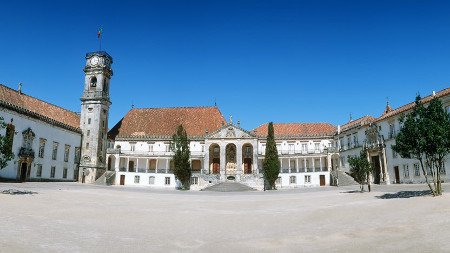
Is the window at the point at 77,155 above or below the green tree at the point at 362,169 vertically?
above

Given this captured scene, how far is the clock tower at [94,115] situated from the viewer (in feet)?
172

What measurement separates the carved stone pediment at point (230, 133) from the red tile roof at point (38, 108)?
68.9 feet

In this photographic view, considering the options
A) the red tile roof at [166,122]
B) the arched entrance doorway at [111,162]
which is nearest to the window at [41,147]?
the arched entrance doorway at [111,162]

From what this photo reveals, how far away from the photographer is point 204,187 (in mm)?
49344

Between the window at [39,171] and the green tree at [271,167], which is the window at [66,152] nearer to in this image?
the window at [39,171]

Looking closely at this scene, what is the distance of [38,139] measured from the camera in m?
44.2

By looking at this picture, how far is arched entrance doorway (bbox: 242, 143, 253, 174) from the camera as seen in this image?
58.4 metres

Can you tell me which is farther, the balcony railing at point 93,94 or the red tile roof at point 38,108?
the balcony railing at point 93,94

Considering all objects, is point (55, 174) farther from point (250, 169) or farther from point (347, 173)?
point (347, 173)

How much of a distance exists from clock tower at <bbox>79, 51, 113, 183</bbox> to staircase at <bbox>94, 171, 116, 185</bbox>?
62cm

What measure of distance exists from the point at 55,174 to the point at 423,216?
45.5 metres

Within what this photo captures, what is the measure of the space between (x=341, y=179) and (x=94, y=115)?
37423 mm

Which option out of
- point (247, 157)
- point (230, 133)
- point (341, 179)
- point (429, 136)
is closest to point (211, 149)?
point (230, 133)

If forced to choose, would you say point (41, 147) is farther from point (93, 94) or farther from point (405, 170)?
point (405, 170)
